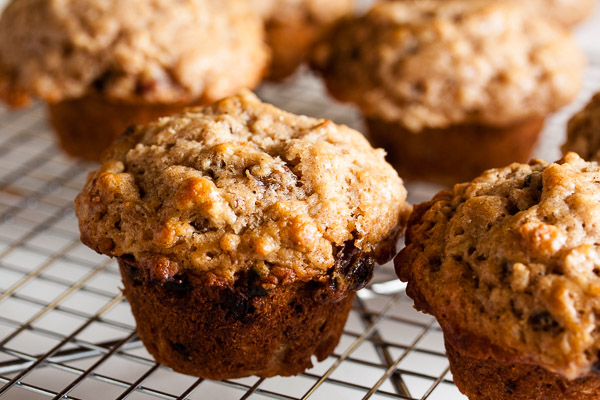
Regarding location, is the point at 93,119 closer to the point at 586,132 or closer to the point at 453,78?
the point at 453,78

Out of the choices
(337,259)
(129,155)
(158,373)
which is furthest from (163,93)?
(337,259)

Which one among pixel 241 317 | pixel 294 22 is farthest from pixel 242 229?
pixel 294 22

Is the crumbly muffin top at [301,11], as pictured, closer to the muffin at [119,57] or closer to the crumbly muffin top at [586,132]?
the muffin at [119,57]

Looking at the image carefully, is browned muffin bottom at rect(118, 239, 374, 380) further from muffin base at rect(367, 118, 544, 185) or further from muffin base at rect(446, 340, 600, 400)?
muffin base at rect(367, 118, 544, 185)

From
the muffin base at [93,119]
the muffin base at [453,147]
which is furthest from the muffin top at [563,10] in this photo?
the muffin base at [93,119]

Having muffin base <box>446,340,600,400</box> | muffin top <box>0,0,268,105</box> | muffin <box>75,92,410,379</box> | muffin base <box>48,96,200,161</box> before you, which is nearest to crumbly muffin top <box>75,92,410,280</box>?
muffin <box>75,92,410,379</box>

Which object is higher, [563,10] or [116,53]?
[116,53]
